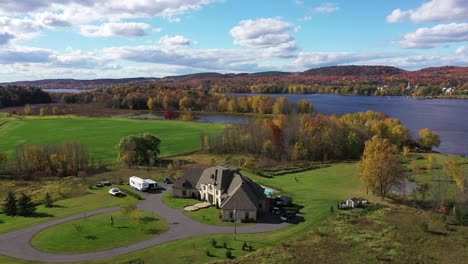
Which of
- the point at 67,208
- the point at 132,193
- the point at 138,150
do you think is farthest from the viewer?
the point at 138,150

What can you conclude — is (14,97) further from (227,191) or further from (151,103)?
(227,191)

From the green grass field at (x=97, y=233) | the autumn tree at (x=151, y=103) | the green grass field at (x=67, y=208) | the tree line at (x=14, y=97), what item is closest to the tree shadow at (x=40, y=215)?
the green grass field at (x=67, y=208)

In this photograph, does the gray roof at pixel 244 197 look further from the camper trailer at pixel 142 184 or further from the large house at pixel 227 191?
the camper trailer at pixel 142 184

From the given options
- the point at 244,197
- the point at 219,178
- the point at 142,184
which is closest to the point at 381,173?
the point at 244,197

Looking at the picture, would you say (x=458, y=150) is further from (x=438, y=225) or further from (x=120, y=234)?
(x=120, y=234)

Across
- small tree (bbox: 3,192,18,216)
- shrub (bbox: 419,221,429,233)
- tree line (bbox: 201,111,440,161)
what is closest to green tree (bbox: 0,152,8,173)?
small tree (bbox: 3,192,18,216)

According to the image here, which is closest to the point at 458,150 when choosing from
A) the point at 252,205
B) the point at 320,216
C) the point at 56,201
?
the point at 320,216

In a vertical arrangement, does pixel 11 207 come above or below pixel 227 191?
below
